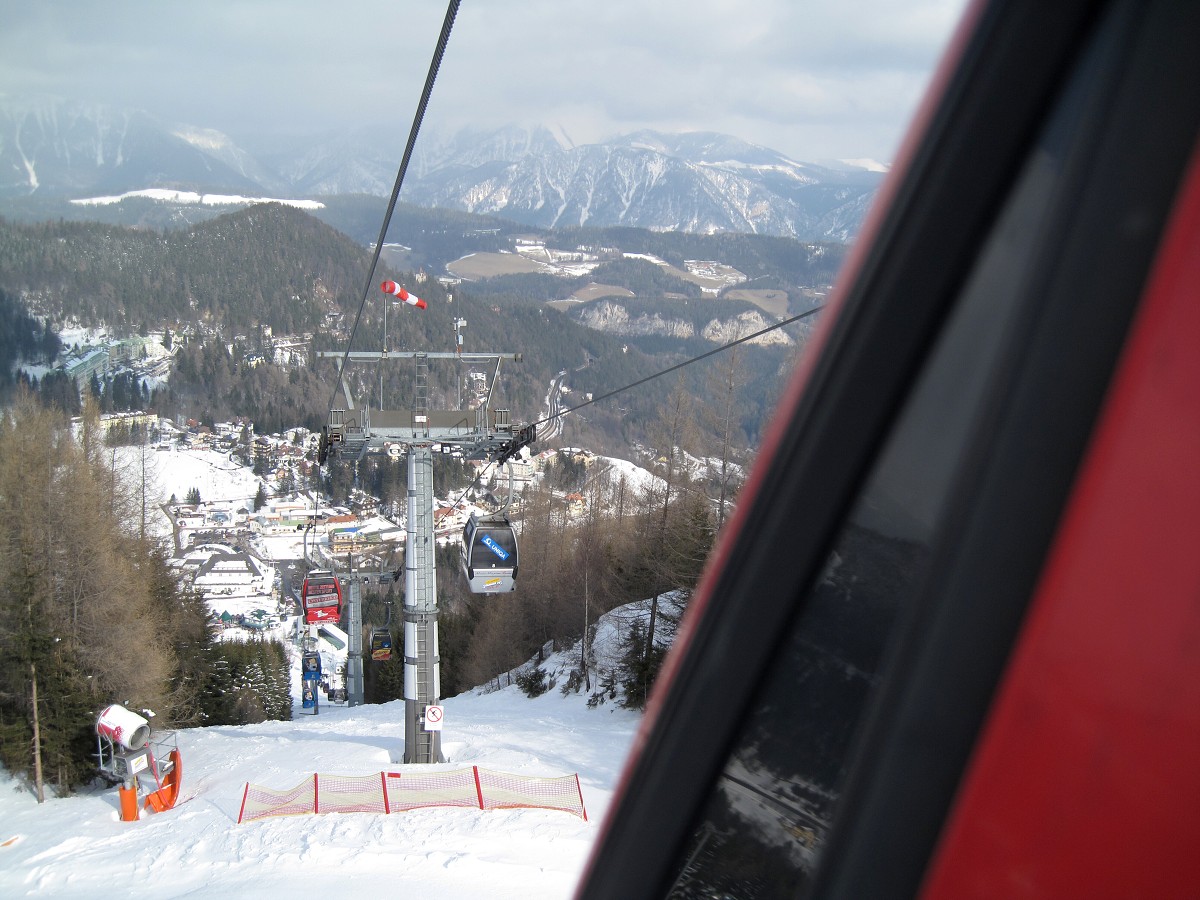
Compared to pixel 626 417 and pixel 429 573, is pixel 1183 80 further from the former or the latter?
pixel 626 417

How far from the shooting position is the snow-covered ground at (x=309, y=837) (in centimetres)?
761

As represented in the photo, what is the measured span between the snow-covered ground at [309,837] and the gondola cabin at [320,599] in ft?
15.2

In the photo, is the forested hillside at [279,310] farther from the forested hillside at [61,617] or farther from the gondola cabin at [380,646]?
the forested hillside at [61,617]

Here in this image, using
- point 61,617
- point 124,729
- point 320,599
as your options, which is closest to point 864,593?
point 124,729

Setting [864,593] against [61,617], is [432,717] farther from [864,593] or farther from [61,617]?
[864,593]

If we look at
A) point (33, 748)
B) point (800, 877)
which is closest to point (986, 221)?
point (800, 877)

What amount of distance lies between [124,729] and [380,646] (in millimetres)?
12704

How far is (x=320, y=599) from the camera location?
807 inches

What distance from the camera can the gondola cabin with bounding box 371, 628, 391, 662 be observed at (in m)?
24.0

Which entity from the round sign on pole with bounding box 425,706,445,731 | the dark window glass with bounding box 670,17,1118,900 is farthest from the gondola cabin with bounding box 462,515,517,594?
the dark window glass with bounding box 670,17,1118,900

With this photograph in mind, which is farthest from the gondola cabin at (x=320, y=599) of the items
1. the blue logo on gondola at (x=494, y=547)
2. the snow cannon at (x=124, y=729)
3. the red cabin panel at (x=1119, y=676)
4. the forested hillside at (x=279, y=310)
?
the forested hillside at (x=279, y=310)

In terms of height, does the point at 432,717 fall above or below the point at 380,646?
above

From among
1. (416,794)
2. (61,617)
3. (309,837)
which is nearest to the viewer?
(309,837)

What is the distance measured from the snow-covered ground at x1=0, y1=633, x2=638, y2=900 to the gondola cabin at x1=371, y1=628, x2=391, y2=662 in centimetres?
816
